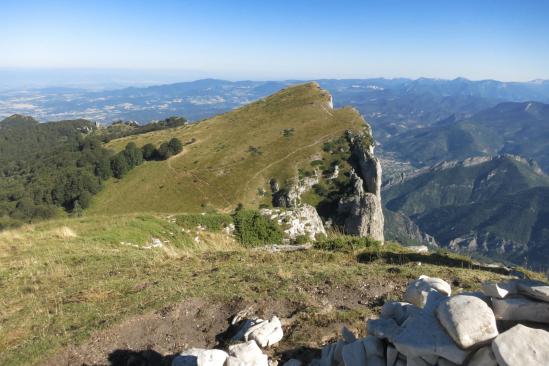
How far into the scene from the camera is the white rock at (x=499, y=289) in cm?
678

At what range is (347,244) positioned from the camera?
59.4 ft

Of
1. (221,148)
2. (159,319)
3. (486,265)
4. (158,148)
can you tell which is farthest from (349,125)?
(159,319)

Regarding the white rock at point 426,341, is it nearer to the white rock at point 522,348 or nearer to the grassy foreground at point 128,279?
the white rock at point 522,348

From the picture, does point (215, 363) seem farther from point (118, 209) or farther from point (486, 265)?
point (118, 209)

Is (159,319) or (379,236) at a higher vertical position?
(159,319)

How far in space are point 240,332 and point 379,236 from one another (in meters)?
66.0

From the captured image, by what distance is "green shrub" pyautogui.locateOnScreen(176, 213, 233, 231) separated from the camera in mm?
30328

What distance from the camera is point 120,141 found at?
11569cm

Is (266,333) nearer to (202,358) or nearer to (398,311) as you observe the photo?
(202,358)

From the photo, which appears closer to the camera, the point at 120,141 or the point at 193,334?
the point at 193,334

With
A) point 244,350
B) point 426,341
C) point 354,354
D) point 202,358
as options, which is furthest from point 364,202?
point 426,341

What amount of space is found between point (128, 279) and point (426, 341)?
404 inches

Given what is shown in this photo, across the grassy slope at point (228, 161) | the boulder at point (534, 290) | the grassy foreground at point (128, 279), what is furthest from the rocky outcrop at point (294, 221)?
the grassy slope at point (228, 161)

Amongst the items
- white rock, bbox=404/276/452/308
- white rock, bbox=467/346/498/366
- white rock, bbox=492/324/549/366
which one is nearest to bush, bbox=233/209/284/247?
white rock, bbox=404/276/452/308
